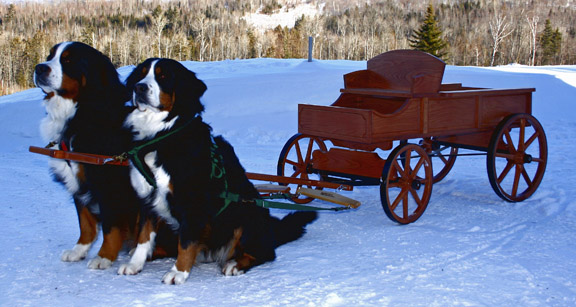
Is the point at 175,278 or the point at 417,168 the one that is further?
the point at 417,168

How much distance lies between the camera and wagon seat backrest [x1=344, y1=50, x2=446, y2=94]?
17.2 ft

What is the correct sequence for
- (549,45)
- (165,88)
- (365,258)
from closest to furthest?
(165,88)
(365,258)
(549,45)

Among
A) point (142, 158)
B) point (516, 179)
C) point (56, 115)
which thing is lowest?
point (516, 179)

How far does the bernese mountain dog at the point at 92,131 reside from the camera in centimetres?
346

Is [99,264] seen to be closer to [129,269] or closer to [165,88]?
[129,269]

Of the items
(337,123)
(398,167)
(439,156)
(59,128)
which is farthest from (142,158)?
(439,156)

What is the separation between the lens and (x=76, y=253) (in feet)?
12.9

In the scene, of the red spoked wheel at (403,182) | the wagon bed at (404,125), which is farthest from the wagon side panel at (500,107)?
the red spoked wheel at (403,182)

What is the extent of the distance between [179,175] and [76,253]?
1125mm

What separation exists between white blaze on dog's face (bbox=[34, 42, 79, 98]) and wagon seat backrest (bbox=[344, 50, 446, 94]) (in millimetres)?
3094

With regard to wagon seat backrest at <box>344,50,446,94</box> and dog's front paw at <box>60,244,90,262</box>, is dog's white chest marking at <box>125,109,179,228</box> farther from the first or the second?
wagon seat backrest at <box>344,50,446,94</box>

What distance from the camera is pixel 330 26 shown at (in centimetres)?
9938

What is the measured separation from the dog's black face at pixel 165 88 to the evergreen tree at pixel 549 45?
2976 inches

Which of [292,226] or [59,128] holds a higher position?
[59,128]
